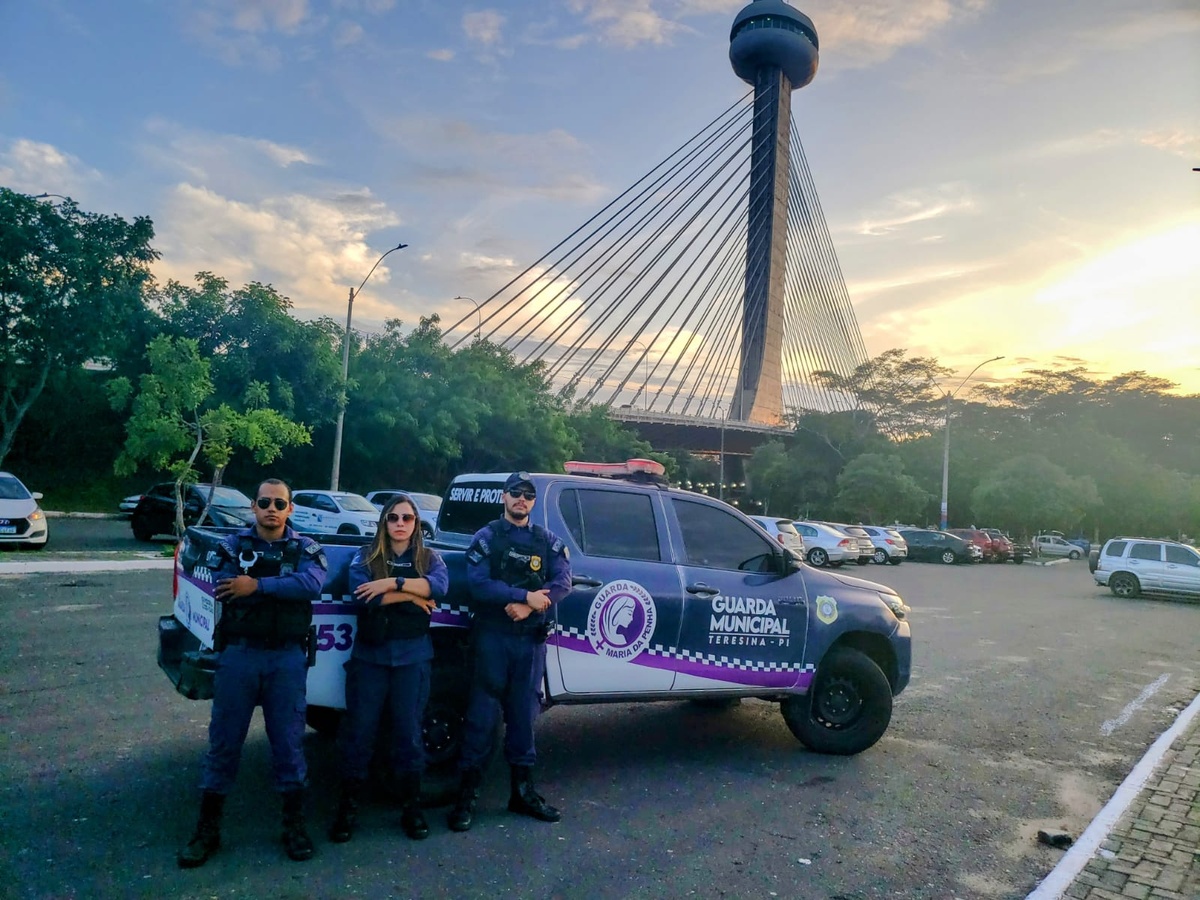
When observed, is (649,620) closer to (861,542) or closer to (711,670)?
(711,670)

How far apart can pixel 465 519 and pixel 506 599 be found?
1.44 metres

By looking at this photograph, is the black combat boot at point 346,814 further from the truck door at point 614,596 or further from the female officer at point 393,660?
the truck door at point 614,596

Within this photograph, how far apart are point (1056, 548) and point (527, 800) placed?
184 ft

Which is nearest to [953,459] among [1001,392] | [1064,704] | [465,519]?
[1001,392]

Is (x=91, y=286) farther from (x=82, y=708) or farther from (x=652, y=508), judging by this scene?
(x=652, y=508)

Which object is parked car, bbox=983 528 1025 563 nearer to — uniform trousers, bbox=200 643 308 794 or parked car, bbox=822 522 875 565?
parked car, bbox=822 522 875 565

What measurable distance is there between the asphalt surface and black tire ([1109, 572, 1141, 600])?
13520mm

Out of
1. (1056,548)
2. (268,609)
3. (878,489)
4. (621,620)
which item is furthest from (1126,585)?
(1056,548)

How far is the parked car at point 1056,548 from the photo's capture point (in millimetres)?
52344

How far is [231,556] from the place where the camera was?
13.6ft

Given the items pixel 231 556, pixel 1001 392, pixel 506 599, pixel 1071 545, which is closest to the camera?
Result: pixel 231 556

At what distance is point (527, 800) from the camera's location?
468 cm

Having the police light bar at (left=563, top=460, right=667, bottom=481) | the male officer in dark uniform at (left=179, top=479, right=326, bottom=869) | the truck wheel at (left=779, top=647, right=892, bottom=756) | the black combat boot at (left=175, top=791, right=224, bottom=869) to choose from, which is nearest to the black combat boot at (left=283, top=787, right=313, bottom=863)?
the male officer in dark uniform at (left=179, top=479, right=326, bottom=869)

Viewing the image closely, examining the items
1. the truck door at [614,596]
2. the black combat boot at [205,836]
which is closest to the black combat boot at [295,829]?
the black combat boot at [205,836]
